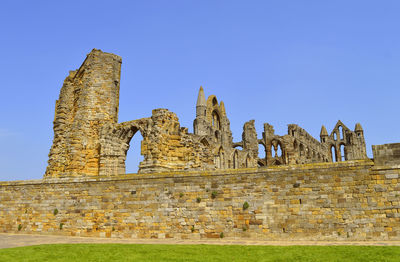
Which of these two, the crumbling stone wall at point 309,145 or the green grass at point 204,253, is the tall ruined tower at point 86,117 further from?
the crumbling stone wall at point 309,145

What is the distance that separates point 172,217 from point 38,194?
6.53 meters

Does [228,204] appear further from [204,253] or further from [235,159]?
[235,159]

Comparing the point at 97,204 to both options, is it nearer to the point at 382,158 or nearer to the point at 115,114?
the point at 115,114

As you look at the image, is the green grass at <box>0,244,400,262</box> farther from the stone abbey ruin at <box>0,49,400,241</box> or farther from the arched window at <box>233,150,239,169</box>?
the arched window at <box>233,150,239,169</box>

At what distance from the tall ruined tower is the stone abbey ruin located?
A: 2.5 inches

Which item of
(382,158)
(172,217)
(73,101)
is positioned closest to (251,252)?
(172,217)

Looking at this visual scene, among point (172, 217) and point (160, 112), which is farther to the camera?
point (160, 112)

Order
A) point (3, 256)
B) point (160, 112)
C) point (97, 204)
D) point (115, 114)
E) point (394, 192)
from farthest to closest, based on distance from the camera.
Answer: point (115, 114), point (160, 112), point (97, 204), point (394, 192), point (3, 256)

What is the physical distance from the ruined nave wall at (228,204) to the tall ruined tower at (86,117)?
527cm

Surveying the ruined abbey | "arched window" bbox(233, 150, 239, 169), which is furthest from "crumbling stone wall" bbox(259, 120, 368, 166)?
the ruined abbey

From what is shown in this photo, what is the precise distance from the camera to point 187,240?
1177 cm

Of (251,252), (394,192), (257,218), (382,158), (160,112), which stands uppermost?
(160,112)

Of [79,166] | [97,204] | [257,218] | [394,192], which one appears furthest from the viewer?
[79,166]

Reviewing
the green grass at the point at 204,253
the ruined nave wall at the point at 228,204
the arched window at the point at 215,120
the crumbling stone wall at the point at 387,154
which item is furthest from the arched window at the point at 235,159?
the green grass at the point at 204,253
